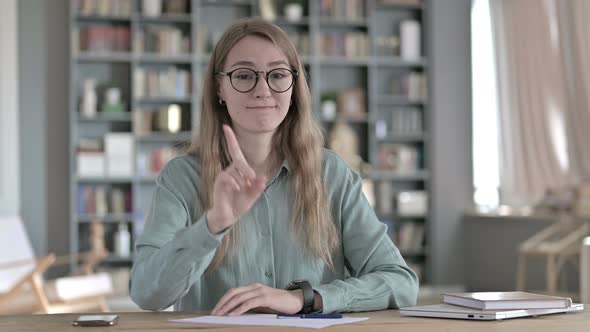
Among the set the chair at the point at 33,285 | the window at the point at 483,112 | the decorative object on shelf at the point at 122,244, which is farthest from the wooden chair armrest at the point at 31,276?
the window at the point at 483,112

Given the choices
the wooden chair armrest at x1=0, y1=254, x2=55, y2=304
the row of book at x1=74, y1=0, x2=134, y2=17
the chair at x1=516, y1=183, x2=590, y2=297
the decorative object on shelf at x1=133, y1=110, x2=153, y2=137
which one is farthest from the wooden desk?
the row of book at x1=74, y1=0, x2=134, y2=17

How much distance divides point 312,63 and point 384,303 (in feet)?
21.0

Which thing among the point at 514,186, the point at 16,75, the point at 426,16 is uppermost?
the point at 426,16

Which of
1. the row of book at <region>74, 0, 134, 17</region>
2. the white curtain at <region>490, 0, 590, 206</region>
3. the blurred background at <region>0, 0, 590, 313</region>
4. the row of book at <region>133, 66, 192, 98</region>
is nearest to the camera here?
the white curtain at <region>490, 0, 590, 206</region>

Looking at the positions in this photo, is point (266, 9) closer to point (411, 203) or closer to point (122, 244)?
point (411, 203)

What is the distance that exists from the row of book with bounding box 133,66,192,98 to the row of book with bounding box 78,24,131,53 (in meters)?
0.27

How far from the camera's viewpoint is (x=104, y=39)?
8.20 metres

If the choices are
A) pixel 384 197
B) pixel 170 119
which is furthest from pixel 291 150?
pixel 384 197

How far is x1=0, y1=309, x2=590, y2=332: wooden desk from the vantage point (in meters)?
1.80

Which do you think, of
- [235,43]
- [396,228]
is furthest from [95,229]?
[235,43]

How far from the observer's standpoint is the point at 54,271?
828 cm

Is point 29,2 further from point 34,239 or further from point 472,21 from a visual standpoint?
point 472,21

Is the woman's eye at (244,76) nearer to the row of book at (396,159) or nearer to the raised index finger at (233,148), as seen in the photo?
the raised index finger at (233,148)

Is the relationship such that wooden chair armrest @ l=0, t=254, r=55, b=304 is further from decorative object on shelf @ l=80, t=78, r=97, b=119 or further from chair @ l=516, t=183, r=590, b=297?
chair @ l=516, t=183, r=590, b=297
